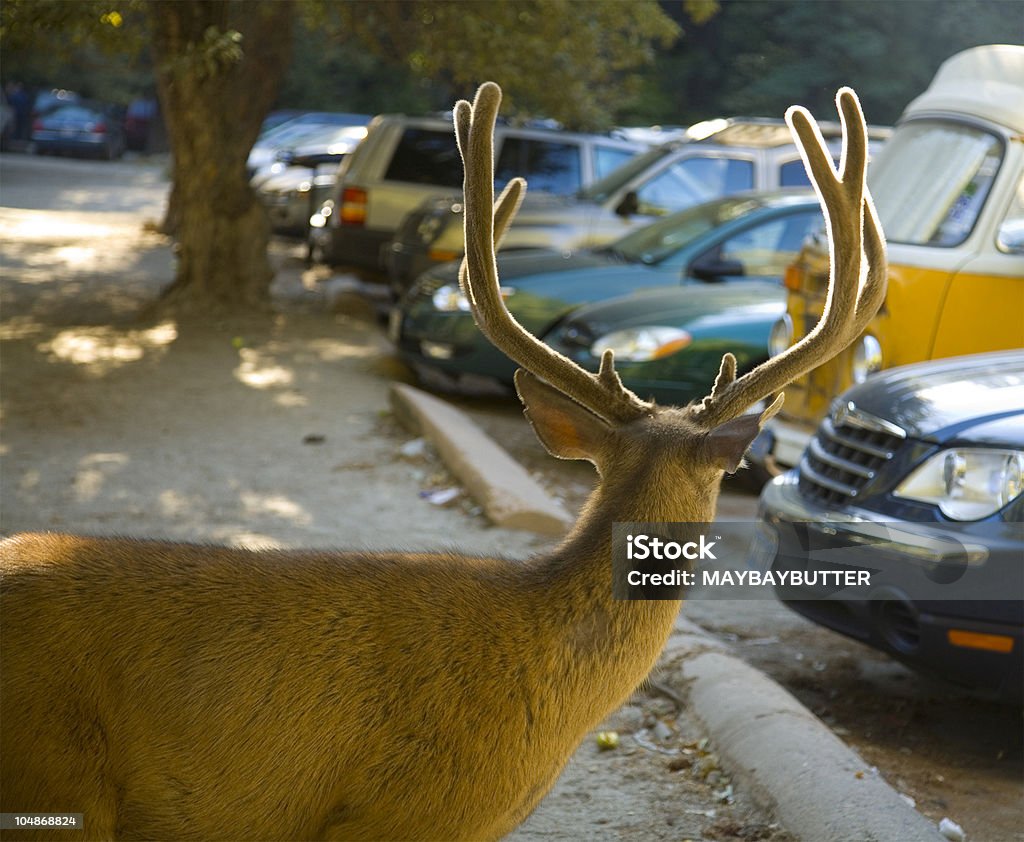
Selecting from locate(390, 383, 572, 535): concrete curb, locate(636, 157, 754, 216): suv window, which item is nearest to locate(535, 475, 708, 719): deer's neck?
locate(390, 383, 572, 535): concrete curb

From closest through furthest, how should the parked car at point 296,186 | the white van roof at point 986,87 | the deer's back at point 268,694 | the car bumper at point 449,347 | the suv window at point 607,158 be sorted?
the deer's back at point 268,694
the white van roof at point 986,87
the car bumper at point 449,347
the suv window at point 607,158
the parked car at point 296,186

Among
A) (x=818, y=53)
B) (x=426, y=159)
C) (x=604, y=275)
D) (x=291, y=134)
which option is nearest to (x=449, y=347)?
(x=604, y=275)

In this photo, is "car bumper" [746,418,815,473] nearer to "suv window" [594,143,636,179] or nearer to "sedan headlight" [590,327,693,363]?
"sedan headlight" [590,327,693,363]

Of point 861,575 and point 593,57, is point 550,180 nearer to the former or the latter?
point 593,57

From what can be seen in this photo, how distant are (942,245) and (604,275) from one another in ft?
12.1

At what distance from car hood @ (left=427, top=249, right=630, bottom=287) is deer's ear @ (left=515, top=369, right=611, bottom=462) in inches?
289

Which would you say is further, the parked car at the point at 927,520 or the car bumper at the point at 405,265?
the car bumper at the point at 405,265

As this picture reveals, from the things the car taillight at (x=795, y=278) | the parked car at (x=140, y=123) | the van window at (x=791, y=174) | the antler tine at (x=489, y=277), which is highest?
the antler tine at (x=489, y=277)

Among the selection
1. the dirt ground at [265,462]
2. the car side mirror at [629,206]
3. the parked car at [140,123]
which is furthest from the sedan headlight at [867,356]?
the parked car at [140,123]

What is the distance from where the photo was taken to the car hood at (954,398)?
496 cm

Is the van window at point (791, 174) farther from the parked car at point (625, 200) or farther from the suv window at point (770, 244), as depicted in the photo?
the suv window at point (770, 244)

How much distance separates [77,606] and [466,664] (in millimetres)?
825

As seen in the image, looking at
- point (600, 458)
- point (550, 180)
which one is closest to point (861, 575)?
point (600, 458)

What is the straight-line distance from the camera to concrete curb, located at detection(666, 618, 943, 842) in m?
3.86
